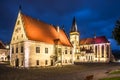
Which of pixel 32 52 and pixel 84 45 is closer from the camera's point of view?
pixel 32 52

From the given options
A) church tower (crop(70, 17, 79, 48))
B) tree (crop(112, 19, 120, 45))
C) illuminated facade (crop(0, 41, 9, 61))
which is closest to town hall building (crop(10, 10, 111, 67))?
tree (crop(112, 19, 120, 45))

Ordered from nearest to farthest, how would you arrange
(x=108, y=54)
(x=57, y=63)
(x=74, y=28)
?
(x=57, y=63), (x=74, y=28), (x=108, y=54)

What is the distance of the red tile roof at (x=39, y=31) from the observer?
155ft

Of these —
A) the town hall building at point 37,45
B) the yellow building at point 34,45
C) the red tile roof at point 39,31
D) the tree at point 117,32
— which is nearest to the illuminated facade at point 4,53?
the town hall building at point 37,45

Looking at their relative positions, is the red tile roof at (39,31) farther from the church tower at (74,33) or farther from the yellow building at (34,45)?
the church tower at (74,33)

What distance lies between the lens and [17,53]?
48188mm

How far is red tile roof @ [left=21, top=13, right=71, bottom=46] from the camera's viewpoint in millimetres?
47188

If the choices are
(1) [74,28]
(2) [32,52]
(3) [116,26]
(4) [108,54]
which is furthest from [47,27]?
(4) [108,54]

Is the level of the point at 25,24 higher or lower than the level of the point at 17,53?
higher

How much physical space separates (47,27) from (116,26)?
24.8 m

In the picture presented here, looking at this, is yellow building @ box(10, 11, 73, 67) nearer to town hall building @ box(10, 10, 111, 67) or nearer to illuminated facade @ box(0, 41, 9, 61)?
town hall building @ box(10, 10, 111, 67)

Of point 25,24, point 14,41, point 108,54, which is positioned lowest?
point 108,54

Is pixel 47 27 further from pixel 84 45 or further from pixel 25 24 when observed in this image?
pixel 84 45

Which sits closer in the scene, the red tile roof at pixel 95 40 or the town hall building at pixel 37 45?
the town hall building at pixel 37 45
